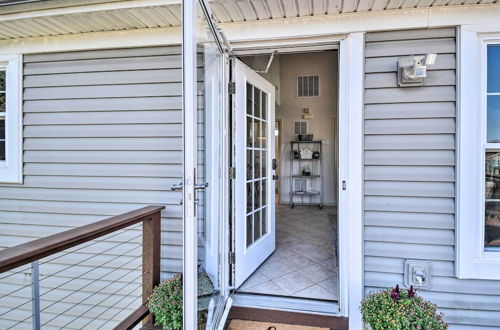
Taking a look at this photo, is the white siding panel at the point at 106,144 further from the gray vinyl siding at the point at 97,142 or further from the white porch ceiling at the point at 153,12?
the white porch ceiling at the point at 153,12

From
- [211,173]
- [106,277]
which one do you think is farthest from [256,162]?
[106,277]

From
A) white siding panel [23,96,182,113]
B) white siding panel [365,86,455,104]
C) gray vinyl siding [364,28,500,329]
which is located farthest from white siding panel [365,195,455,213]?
white siding panel [23,96,182,113]

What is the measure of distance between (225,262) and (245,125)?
115 centimetres

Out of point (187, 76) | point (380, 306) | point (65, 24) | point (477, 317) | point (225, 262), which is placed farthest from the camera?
point (65, 24)

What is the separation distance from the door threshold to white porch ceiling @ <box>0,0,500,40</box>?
2185 millimetres

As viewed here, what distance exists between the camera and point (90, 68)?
2514 millimetres

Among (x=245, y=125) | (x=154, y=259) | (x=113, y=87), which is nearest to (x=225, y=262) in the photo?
(x=154, y=259)

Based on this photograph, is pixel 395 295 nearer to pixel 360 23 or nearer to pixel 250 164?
pixel 250 164

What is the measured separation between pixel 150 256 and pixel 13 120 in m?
1.94

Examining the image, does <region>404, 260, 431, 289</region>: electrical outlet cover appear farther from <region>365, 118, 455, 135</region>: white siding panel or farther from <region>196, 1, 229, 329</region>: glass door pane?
<region>196, 1, 229, 329</region>: glass door pane

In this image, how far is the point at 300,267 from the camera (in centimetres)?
272

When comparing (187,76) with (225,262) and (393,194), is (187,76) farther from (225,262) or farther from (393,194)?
(393,194)

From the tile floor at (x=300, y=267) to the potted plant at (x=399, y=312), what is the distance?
17.2 inches

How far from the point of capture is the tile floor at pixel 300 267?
7.45ft
